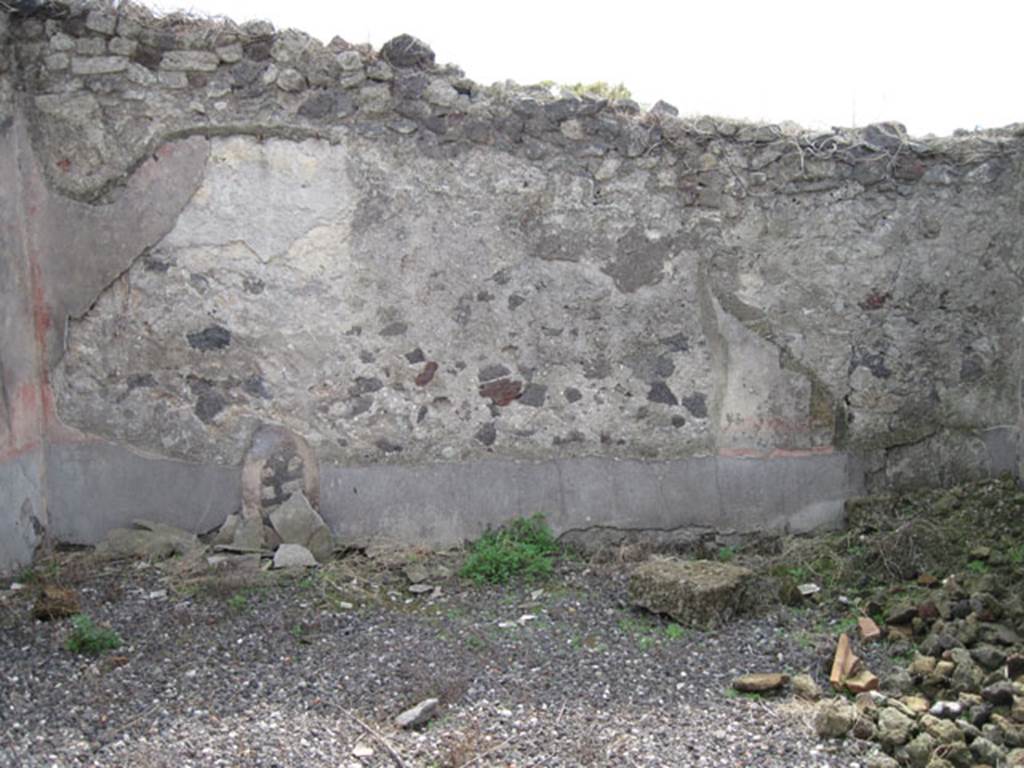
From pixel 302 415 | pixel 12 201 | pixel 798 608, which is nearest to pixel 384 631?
pixel 302 415

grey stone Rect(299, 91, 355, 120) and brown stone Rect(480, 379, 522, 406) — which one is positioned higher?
grey stone Rect(299, 91, 355, 120)

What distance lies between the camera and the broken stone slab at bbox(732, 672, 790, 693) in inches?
160

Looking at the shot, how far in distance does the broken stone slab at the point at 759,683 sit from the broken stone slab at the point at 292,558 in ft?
7.01

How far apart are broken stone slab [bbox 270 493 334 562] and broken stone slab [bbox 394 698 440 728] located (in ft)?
5.54

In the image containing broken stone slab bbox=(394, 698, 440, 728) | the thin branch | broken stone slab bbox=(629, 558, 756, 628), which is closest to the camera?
the thin branch

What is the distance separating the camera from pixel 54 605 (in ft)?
15.0

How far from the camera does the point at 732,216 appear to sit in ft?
18.6

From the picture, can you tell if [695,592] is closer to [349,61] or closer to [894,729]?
[894,729]

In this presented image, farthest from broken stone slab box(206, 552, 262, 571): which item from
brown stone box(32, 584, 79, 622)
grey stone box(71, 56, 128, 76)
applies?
grey stone box(71, 56, 128, 76)

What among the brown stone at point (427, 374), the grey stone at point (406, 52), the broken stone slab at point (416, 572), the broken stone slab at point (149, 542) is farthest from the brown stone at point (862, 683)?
the grey stone at point (406, 52)

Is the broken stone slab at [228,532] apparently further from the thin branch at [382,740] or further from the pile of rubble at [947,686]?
the pile of rubble at [947,686]

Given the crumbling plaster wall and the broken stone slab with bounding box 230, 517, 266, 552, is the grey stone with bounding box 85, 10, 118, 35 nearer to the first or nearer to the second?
the crumbling plaster wall

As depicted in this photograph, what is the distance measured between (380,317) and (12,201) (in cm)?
176

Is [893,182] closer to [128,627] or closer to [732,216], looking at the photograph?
[732,216]
